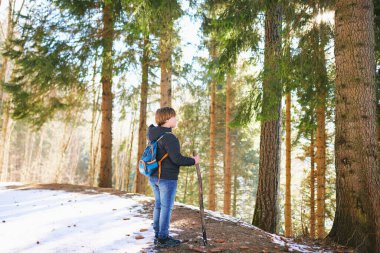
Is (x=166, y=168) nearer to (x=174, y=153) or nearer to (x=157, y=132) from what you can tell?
(x=174, y=153)

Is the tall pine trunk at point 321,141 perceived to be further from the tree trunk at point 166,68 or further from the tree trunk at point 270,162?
the tree trunk at point 166,68

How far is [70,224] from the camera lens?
4.88 m

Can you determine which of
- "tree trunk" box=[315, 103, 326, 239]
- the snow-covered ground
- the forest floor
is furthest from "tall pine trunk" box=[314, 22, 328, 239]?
the snow-covered ground

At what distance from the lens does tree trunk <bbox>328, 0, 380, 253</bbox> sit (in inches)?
178

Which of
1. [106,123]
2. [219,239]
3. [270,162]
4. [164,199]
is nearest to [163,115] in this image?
[164,199]

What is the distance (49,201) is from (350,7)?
268 inches

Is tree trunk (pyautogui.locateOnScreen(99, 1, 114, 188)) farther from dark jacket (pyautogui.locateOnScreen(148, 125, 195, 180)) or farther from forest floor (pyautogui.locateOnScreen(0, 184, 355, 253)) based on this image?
dark jacket (pyautogui.locateOnScreen(148, 125, 195, 180))

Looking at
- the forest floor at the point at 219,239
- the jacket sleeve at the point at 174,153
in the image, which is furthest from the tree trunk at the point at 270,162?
the jacket sleeve at the point at 174,153

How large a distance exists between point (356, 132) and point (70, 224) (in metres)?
4.64

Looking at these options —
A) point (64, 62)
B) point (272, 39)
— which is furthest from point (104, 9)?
point (272, 39)

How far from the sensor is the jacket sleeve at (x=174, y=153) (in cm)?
387

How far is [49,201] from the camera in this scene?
21.9ft

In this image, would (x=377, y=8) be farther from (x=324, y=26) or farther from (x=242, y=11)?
(x=242, y=11)

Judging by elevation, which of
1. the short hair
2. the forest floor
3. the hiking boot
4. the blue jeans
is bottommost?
the forest floor
